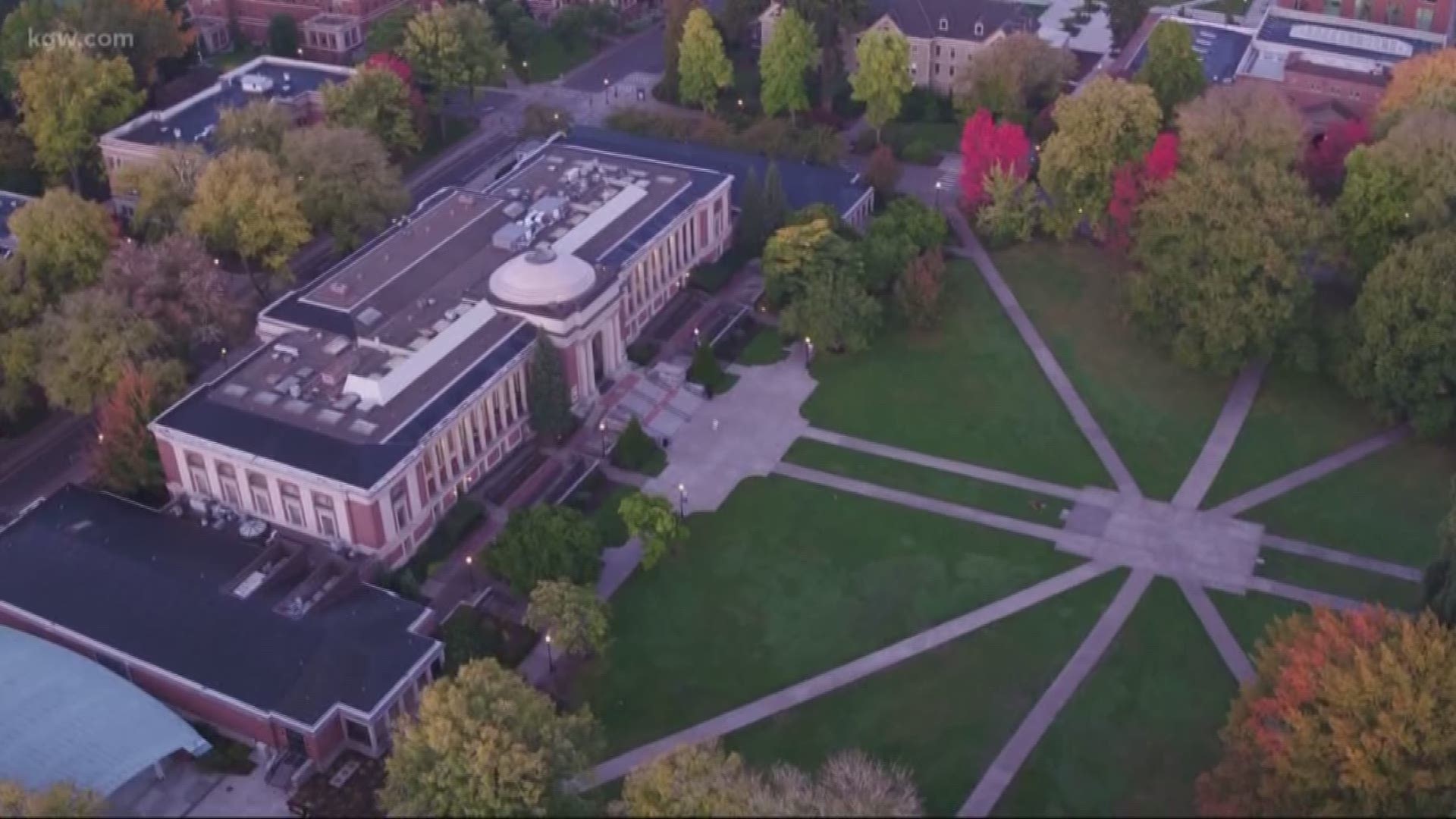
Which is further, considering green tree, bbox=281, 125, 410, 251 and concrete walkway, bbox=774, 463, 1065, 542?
green tree, bbox=281, 125, 410, 251

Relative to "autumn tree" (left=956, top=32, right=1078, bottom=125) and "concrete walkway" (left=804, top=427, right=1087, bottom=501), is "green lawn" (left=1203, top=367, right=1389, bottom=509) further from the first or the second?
"autumn tree" (left=956, top=32, right=1078, bottom=125)

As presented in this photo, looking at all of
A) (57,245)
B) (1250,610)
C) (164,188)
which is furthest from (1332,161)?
(57,245)

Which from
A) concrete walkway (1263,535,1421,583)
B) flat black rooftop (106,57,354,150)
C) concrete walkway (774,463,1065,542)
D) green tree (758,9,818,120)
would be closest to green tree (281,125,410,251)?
flat black rooftop (106,57,354,150)

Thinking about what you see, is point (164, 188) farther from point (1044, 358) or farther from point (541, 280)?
point (1044, 358)

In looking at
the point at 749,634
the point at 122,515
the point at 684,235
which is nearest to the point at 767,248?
the point at 684,235

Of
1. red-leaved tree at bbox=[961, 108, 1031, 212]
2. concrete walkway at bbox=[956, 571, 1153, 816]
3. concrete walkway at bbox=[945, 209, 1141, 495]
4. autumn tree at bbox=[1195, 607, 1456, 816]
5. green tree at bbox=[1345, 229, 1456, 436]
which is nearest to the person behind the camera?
autumn tree at bbox=[1195, 607, 1456, 816]

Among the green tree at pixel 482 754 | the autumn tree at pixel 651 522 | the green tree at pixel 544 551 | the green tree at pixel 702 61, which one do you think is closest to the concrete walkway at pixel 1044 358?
the autumn tree at pixel 651 522
